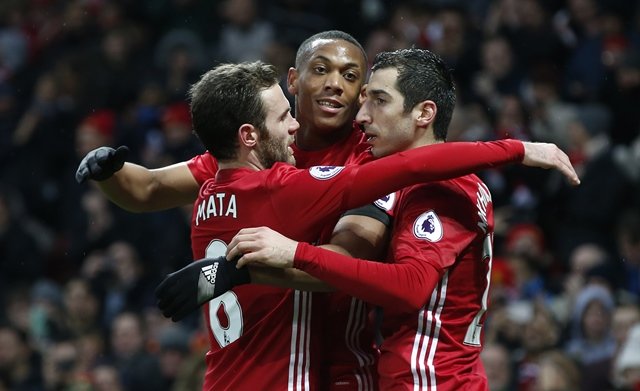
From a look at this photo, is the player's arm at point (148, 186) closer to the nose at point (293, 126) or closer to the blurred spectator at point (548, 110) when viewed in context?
the nose at point (293, 126)

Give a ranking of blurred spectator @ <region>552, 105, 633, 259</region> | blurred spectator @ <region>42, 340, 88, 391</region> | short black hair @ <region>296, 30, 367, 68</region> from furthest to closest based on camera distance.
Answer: blurred spectator @ <region>42, 340, 88, 391</region>, blurred spectator @ <region>552, 105, 633, 259</region>, short black hair @ <region>296, 30, 367, 68</region>

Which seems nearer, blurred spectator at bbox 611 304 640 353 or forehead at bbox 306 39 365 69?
forehead at bbox 306 39 365 69

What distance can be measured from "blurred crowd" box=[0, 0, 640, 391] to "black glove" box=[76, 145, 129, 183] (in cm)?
339

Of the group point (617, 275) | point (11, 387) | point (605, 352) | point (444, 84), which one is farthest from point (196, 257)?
point (11, 387)

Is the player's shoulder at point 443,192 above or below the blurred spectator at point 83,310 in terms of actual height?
above

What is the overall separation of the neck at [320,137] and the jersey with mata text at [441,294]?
47cm

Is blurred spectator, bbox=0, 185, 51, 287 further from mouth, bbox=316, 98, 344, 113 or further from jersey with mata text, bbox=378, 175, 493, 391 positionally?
jersey with mata text, bbox=378, 175, 493, 391

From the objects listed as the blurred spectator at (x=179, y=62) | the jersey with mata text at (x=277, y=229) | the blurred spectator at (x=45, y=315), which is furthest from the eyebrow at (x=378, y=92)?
the blurred spectator at (x=179, y=62)

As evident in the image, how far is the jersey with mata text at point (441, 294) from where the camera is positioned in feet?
14.6

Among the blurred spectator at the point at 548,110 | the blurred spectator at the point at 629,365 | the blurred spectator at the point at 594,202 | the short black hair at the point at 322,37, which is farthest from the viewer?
the blurred spectator at the point at 548,110

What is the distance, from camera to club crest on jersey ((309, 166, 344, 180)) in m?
4.46

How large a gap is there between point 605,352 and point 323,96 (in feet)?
12.4

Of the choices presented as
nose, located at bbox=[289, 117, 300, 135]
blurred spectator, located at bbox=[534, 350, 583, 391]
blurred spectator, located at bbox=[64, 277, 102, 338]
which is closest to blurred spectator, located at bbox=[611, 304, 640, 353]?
blurred spectator, located at bbox=[534, 350, 583, 391]

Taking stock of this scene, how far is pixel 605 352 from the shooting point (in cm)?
802
